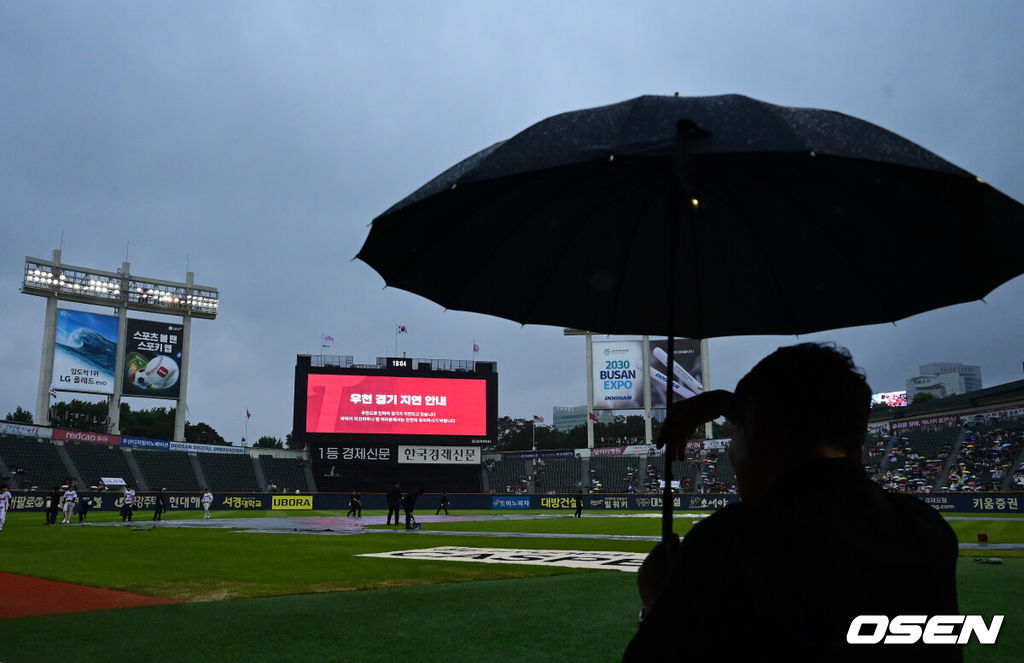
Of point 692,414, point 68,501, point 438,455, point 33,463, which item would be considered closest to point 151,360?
point 33,463

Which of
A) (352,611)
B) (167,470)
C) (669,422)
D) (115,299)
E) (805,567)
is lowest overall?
(167,470)

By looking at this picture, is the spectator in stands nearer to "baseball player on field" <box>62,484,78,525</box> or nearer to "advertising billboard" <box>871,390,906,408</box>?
"baseball player on field" <box>62,484,78,525</box>

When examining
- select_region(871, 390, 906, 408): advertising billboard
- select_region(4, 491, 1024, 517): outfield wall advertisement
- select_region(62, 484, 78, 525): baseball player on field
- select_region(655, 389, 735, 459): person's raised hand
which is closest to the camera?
select_region(655, 389, 735, 459): person's raised hand

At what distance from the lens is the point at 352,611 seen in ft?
27.2

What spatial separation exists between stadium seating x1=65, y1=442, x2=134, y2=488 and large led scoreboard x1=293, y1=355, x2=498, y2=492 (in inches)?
513

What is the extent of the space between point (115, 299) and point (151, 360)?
19.8 ft

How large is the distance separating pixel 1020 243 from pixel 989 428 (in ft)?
194

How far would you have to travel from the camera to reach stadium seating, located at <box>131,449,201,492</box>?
56.2 meters

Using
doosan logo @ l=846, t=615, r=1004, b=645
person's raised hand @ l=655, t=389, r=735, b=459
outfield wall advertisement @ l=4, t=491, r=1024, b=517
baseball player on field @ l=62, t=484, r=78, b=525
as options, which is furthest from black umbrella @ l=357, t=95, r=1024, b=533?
outfield wall advertisement @ l=4, t=491, r=1024, b=517

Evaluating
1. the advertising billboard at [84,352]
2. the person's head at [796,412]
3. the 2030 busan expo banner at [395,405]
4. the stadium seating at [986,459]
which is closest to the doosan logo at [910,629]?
the person's head at [796,412]

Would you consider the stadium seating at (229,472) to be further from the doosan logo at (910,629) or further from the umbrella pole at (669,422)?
the doosan logo at (910,629)

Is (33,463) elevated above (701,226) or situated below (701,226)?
below

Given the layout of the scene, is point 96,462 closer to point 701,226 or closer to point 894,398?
point 701,226

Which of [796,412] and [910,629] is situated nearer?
[910,629]
